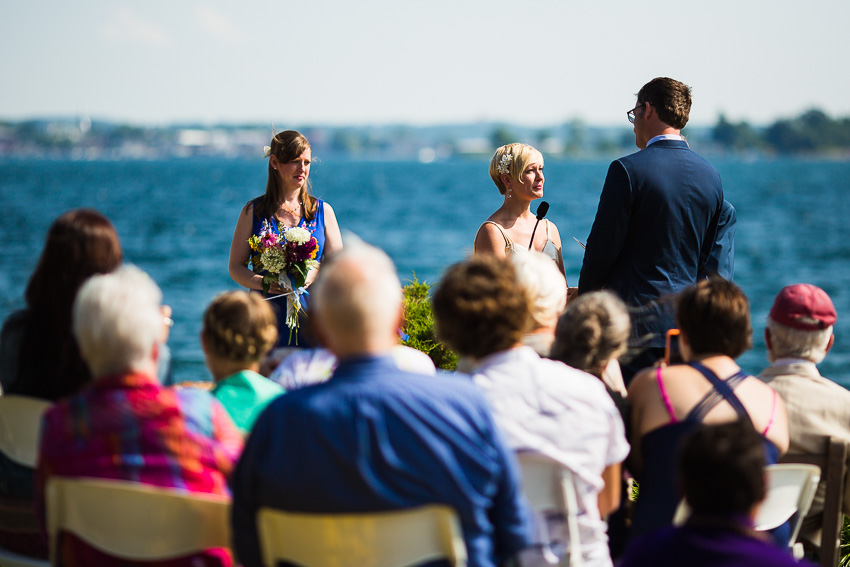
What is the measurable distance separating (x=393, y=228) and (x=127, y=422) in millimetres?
47608

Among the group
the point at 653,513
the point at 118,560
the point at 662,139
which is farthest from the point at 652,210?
the point at 118,560

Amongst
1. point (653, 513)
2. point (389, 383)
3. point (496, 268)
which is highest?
point (496, 268)

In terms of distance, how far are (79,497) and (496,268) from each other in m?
1.36

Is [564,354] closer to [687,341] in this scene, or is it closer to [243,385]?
[687,341]

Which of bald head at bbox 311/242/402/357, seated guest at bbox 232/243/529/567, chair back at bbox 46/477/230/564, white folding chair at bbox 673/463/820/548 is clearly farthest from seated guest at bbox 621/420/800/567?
chair back at bbox 46/477/230/564

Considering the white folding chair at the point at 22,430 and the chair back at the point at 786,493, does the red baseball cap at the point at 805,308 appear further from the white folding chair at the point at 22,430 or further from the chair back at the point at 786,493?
the white folding chair at the point at 22,430

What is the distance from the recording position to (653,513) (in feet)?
9.77

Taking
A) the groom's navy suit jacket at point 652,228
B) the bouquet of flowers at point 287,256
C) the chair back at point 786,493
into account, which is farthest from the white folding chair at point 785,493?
the bouquet of flowers at point 287,256

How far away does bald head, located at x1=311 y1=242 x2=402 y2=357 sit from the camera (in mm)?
2334

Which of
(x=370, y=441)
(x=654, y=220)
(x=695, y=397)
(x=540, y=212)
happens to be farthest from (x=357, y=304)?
(x=540, y=212)

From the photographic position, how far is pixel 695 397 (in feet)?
9.81

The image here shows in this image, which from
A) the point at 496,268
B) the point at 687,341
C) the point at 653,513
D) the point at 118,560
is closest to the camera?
the point at 118,560

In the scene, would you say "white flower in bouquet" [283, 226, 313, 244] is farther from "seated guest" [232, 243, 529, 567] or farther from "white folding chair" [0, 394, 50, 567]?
"seated guest" [232, 243, 529, 567]

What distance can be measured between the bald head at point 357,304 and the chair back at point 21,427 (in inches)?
46.9
